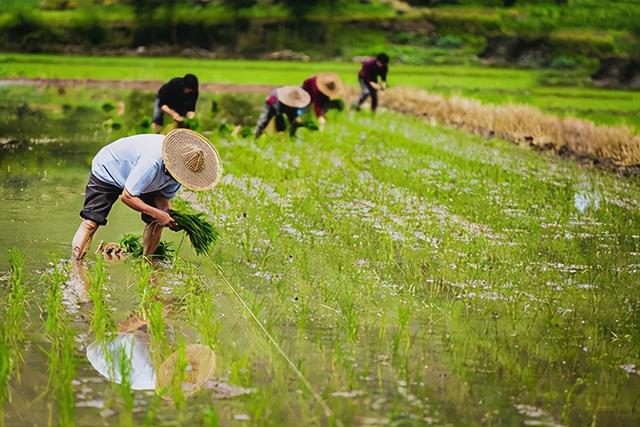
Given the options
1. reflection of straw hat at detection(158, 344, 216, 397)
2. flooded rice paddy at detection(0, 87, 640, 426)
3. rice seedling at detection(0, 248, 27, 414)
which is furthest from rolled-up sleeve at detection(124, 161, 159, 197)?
reflection of straw hat at detection(158, 344, 216, 397)

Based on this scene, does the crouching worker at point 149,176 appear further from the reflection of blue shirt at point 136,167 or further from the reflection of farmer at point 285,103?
the reflection of farmer at point 285,103

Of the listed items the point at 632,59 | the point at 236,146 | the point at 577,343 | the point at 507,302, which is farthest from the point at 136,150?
the point at 632,59

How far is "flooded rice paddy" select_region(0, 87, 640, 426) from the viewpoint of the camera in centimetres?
393

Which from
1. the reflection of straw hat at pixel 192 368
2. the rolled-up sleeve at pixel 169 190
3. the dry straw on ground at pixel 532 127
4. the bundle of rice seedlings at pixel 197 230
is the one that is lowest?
the dry straw on ground at pixel 532 127

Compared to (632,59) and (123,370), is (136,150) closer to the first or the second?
(123,370)

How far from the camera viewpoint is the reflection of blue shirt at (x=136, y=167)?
5500 mm

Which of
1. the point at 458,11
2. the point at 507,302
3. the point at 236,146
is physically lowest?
the point at 458,11

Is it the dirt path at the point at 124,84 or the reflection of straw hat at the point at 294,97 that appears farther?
the dirt path at the point at 124,84

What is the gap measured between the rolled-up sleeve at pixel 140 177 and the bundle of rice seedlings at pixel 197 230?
46 cm

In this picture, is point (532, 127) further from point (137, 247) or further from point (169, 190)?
point (169, 190)

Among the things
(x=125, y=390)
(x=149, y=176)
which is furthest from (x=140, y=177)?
(x=125, y=390)

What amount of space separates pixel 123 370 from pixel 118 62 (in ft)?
70.4

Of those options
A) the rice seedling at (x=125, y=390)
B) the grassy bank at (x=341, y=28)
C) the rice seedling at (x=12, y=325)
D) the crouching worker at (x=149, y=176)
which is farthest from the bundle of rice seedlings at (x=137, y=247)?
the grassy bank at (x=341, y=28)

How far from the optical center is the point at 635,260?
653cm
